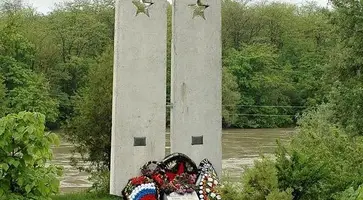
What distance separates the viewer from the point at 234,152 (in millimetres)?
24344

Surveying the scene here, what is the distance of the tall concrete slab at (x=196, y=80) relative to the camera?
8.23 metres

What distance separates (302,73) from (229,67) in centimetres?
531

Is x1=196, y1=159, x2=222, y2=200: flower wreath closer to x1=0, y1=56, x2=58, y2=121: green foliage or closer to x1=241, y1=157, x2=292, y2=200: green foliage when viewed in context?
x1=241, y1=157, x2=292, y2=200: green foliage

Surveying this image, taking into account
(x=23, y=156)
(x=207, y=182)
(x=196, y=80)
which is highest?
(x=196, y=80)

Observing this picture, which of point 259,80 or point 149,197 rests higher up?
point 259,80

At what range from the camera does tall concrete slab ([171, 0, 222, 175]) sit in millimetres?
8234

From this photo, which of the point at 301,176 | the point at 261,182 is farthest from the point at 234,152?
the point at 261,182

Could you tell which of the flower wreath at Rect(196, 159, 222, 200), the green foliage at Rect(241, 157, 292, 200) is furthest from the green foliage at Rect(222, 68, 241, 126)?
the green foliage at Rect(241, 157, 292, 200)

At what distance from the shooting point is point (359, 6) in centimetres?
1183

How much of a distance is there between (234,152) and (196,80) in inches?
643

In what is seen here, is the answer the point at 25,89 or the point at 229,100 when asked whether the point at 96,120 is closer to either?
the point at 25,89

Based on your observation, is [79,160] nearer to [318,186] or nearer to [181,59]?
[181,59]

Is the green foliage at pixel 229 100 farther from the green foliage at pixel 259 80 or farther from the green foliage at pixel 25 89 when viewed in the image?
the green foliage at pixel 25 89

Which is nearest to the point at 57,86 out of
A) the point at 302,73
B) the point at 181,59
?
the point at 302,73
